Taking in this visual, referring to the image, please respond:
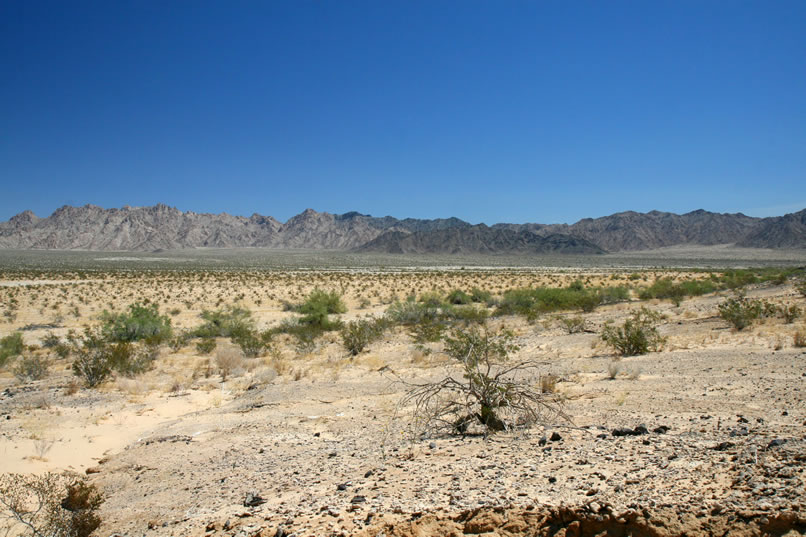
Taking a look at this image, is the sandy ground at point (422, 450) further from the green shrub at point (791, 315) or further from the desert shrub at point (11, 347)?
the desert shrub at point (11, 347)

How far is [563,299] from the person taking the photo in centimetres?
2339

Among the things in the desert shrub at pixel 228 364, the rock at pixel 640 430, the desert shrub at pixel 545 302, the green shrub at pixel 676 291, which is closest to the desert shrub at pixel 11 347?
the desert shrub at pixel 228 364

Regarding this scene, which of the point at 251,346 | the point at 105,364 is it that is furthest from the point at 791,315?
the point at 105,364

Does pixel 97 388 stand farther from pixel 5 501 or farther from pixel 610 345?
pixel 610 345

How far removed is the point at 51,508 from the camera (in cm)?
495

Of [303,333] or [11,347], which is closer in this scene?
[11,347]

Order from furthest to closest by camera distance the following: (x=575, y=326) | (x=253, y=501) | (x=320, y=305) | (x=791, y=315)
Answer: (x=320, y=305) < (x=575, y=326) < (x=791, y=315) < (x=253, y=501)

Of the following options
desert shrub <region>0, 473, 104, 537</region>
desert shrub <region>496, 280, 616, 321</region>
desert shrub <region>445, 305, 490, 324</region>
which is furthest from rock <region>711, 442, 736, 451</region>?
desert shrub <region>496, 280, 616, 321</region>

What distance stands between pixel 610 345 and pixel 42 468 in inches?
480

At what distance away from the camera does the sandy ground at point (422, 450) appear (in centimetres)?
385

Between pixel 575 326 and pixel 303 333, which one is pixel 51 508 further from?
pixel 575 326

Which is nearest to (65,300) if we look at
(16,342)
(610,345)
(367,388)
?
(16,342)

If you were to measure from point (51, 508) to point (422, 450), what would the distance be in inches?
150

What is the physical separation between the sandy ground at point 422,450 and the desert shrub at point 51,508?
7.2 inches
